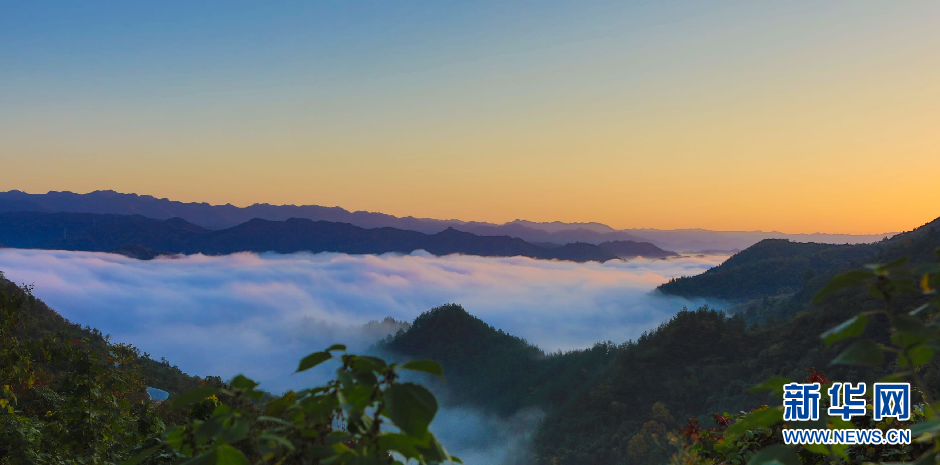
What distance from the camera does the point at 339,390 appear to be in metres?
1.37

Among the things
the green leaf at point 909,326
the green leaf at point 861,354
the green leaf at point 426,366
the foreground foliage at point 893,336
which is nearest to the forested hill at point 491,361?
the foreground foliage at point 893,336

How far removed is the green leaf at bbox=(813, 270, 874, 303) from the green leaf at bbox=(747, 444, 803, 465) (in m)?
0.41

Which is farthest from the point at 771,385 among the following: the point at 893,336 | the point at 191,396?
the point at 191,396

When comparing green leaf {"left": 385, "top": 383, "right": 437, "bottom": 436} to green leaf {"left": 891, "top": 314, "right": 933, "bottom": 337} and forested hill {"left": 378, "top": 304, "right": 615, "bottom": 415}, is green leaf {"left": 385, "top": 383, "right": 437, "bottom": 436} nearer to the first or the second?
green leaf {"left": 891, "top": 314, "right": 933, "bottom": 337}

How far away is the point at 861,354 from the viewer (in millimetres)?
1258

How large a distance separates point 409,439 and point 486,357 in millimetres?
88889

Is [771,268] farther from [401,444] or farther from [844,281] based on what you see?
[401,444]

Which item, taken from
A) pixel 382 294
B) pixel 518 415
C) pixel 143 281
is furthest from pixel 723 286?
pixel 143 281

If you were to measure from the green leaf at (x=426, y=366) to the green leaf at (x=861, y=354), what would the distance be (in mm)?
891

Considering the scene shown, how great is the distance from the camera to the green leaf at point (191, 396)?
1.38m

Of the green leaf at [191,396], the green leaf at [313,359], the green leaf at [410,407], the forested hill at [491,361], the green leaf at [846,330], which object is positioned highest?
the green leaf at [846,330]

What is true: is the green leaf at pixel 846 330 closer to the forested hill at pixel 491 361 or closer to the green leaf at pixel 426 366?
the green leaf at pixel 426 366

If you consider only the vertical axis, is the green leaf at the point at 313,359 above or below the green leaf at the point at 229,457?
above

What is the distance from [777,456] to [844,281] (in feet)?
1.59
